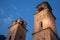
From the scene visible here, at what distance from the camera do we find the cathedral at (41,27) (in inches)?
1051

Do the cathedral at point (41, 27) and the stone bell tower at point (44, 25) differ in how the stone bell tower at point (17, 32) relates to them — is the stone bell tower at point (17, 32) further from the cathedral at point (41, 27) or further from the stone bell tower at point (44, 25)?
the stone bell tower at point (44, 25)

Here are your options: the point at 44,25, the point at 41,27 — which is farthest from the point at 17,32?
the point at 44,25

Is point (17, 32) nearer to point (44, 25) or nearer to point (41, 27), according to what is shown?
point (41, 27)

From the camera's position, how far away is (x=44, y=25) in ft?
94.2

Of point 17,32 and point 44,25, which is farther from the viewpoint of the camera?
point 17,32

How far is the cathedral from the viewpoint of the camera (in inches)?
1051

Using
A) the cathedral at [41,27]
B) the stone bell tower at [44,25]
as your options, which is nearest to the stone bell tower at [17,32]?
the cathedral at [41,27]

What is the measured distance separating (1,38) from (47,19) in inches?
1458

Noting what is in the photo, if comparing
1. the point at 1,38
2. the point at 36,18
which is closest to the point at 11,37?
the point at 36,18

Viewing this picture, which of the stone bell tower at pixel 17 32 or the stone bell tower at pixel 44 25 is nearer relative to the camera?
the stone bell tower at pixel 44 25

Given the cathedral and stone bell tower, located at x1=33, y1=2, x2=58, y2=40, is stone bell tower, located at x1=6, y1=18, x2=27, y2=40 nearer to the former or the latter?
the cathedral

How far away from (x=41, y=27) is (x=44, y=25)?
0.83m

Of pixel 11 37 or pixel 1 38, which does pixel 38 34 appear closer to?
pixel 11 37

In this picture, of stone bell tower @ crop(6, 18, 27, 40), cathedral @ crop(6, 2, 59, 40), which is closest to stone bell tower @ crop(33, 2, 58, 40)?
cathedral @ crop(6, 2, 59, 40)
